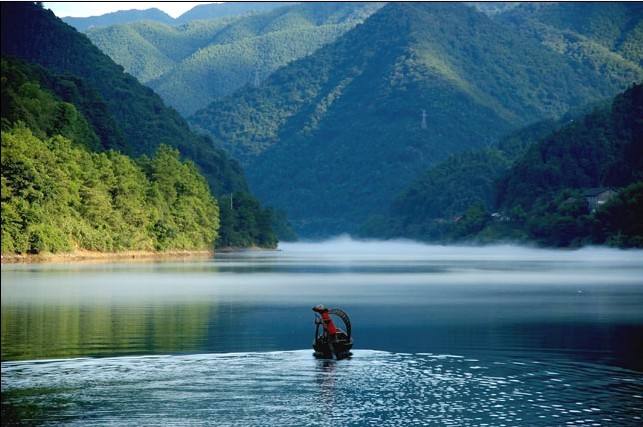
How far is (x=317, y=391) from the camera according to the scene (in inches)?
990

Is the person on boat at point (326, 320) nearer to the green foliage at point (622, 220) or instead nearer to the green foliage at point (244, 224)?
the green foliage at point (622, 220)

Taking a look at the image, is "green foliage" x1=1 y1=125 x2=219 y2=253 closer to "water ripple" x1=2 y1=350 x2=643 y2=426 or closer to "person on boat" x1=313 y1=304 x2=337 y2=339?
"person on boat" x1=313 y1=304 x2=337 y2=339

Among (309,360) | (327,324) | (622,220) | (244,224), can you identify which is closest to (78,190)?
(244,224)

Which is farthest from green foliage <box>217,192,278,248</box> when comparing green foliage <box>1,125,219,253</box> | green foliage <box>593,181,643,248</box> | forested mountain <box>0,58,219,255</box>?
green foliage <box>593,181,643,248</box>

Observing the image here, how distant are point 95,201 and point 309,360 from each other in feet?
286

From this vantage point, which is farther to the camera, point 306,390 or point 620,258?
point 620,258

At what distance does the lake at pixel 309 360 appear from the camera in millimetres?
22500

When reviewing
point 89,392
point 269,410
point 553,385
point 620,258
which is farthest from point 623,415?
point 620,258

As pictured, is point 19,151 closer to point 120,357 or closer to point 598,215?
point 120,357

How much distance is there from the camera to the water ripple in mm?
21875

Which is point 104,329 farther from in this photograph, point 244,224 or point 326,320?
point 244,224

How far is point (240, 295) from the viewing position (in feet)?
192

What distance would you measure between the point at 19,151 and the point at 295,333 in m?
63.5

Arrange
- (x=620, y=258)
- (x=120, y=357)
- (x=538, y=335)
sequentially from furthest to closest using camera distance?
1. (x=620, y=258)
2. (x=538, y=335)
3. (x=120, y=357)
